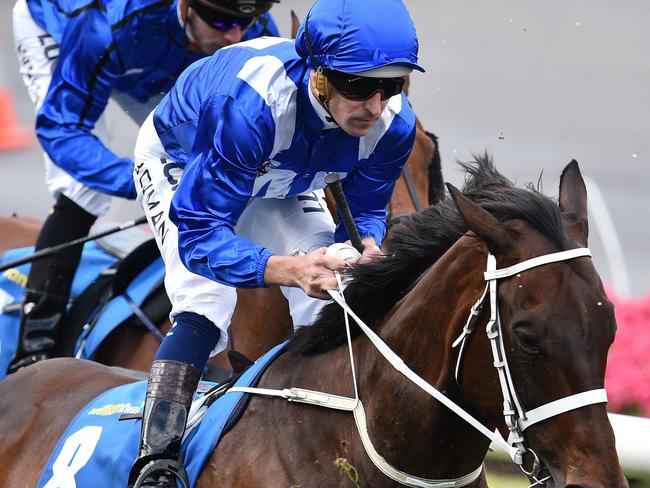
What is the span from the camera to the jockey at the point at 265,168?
331 centimetres

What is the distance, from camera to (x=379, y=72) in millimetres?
3293

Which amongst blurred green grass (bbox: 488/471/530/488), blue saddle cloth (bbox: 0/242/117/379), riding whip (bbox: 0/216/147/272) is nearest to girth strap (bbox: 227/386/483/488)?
riding whip (bbox: 0/216/147/272)

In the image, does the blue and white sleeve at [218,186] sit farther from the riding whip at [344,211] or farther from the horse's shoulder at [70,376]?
the horse's shoulder at [70,376]

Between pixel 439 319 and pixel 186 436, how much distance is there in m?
0.90

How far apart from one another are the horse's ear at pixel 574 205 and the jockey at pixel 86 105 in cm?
245

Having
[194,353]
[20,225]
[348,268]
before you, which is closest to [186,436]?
[194,353]

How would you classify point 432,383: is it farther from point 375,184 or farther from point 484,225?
point 375,184

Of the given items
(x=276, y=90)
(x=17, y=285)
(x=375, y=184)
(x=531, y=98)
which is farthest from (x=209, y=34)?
(x=531, y=98)

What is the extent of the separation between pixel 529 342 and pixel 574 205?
476mm

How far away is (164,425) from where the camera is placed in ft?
11.3

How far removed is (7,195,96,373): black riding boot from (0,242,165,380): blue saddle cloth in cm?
8

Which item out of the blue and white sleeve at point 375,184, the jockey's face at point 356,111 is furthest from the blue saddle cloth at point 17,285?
the jockey's face at point 356,111

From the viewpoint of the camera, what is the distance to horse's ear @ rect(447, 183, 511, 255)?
9.30 feet

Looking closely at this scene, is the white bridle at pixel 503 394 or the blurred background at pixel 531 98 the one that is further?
the blurred background at pixel 531 98
